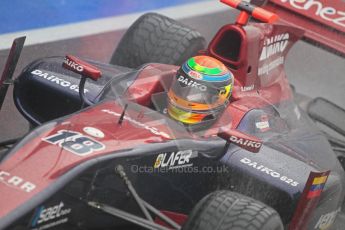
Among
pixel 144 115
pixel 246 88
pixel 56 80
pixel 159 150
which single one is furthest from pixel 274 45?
pixel 159 150

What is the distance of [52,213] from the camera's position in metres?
4.02

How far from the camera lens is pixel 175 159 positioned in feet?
14.9

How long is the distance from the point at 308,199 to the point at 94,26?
4093 millimetres

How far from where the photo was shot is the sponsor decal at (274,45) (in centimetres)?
596

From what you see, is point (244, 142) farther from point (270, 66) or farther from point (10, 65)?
point (270, 66)

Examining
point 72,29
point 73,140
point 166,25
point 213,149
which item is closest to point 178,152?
point 213,149

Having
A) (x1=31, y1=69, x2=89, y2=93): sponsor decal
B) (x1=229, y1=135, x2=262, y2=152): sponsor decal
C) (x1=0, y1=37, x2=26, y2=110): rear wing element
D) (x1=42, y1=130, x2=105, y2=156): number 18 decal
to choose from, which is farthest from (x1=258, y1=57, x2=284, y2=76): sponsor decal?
(x1=42, y1=130, x2=105, y2=156): number 18 decal

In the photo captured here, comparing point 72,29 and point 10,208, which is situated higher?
point 10,208

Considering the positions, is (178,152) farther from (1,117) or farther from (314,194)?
(1,117)

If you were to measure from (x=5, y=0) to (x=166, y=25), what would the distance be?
2.67 metres

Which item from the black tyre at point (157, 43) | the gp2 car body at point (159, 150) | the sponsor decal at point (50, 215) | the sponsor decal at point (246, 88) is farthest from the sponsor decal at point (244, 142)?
the black tyre at point (157, 43)

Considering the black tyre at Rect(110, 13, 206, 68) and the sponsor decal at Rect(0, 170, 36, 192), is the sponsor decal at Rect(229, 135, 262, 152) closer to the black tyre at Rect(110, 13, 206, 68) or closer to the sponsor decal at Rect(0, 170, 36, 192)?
the sponsor decal at Rect(0, 170, 36, 192)

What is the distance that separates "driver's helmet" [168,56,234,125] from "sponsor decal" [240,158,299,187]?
34cm

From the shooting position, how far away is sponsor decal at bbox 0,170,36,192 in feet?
13.0
